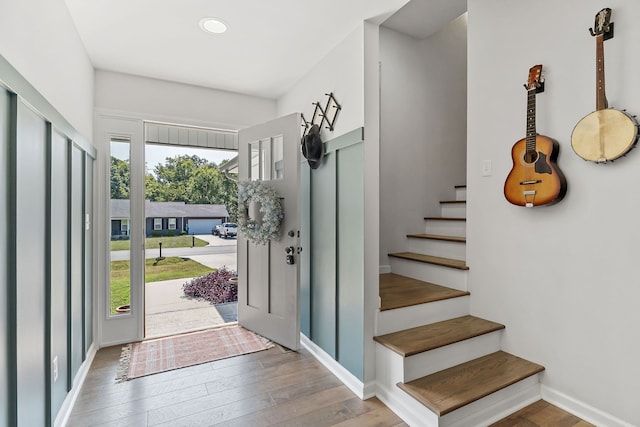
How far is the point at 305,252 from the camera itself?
2955mm

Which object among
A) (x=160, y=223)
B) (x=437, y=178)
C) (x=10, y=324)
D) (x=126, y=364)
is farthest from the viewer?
(x=160, y=223)

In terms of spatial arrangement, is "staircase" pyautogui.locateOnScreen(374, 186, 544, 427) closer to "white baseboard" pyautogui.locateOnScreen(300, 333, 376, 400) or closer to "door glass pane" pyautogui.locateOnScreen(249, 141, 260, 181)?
"white baseboard" pyautogui.locateOnScreen(300, 333, 376, 400)

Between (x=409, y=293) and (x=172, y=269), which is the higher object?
(x=409, y=293)

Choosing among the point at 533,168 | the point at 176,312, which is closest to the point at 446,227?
the point at 533,168

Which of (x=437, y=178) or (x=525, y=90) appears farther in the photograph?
(x=437, y=178)

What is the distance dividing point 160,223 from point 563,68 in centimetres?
680

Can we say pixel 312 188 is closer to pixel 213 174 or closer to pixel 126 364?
pixel 126 364

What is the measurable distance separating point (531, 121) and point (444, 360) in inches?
63.9

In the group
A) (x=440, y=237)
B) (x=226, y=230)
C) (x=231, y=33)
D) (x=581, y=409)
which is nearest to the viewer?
(x=581, y=409)

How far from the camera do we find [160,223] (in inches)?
258

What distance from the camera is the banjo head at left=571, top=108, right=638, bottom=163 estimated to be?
155 centimetres

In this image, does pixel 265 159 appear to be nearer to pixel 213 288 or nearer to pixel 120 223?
pixel 120 223

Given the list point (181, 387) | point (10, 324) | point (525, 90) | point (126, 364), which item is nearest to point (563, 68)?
point (525, 90)

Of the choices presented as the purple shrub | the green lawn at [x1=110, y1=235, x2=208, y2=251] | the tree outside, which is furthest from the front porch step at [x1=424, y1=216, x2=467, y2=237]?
the green lawn at [x1=110, y1=235, x2=208, y2=251]
